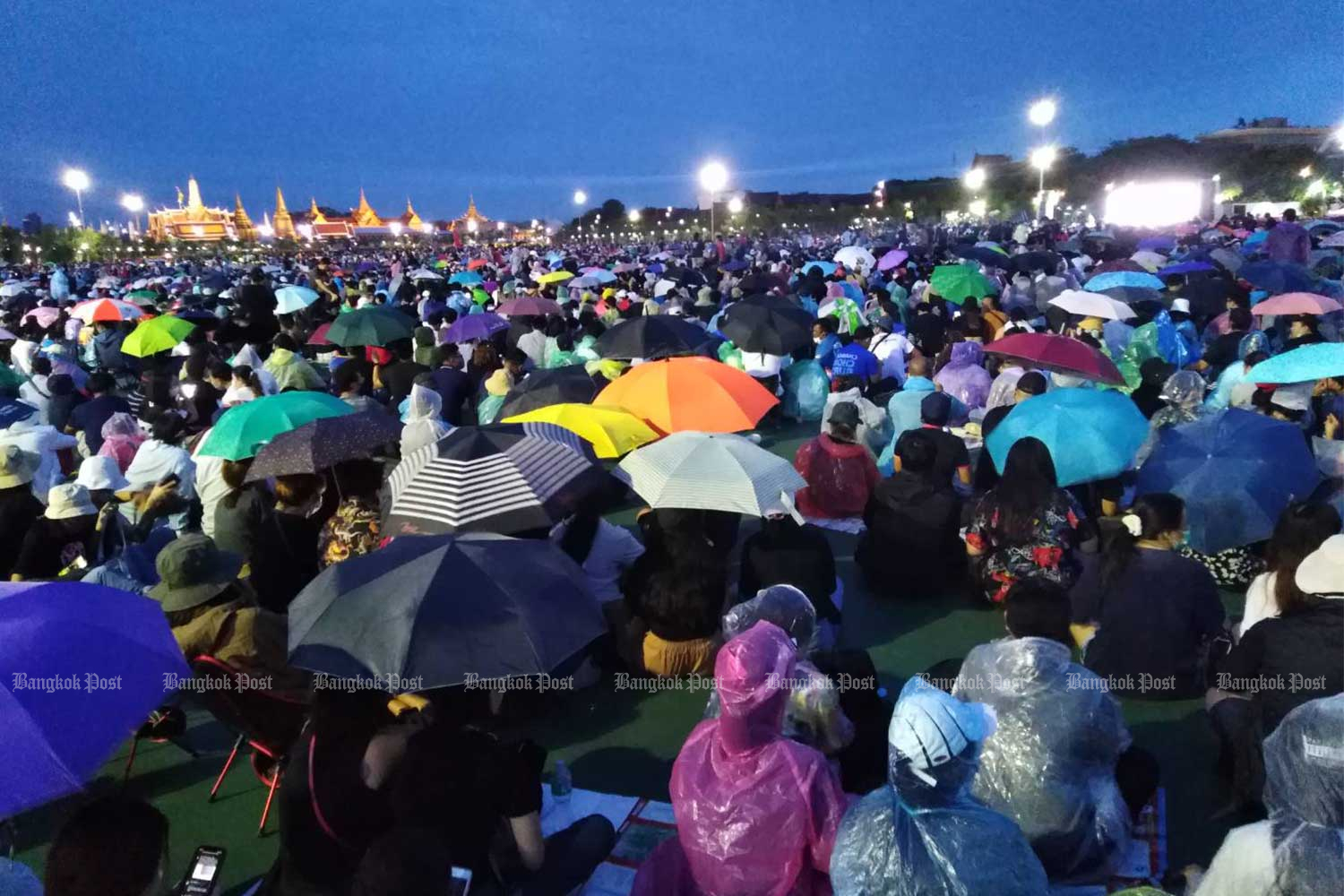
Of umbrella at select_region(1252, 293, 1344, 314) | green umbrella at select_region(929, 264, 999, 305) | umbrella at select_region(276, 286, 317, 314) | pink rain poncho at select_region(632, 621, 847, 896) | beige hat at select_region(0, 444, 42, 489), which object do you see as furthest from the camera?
umbrella at select_region(276, 286, 317, 314)

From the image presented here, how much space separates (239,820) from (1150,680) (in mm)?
4424

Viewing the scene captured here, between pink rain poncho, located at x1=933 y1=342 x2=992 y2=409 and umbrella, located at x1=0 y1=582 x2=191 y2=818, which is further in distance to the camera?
pink rain poncho, located at x1=933 y1=342 x2=992 y2=409

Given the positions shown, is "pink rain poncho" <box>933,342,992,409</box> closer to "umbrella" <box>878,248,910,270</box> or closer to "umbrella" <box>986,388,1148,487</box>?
"umbrella" <box>986,388,1148,487</box>

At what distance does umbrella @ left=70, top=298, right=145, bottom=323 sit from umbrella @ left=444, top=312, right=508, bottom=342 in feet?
20.4

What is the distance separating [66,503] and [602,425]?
10.6ft

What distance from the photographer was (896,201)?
8006 cm

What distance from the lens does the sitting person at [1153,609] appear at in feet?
13.3

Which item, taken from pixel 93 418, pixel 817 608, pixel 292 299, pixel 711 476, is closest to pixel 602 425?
pixel 711 476

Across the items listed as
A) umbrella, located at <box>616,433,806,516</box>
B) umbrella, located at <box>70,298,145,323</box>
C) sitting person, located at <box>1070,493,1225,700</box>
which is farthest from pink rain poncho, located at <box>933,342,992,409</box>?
umbrella, located at <box>70,298,145,323</box>

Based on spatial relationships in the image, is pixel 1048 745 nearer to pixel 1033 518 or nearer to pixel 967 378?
pixel 1033 518

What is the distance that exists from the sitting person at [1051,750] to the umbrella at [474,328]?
9.34 meters

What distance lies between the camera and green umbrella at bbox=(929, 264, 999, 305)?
1245 cm

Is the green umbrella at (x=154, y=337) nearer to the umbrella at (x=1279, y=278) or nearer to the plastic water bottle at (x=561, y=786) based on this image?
the plastic water bottle at (x=561, y=786)

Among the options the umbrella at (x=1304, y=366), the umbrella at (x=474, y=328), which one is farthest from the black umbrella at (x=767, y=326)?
the umbrella at (x=1304, y=366)
